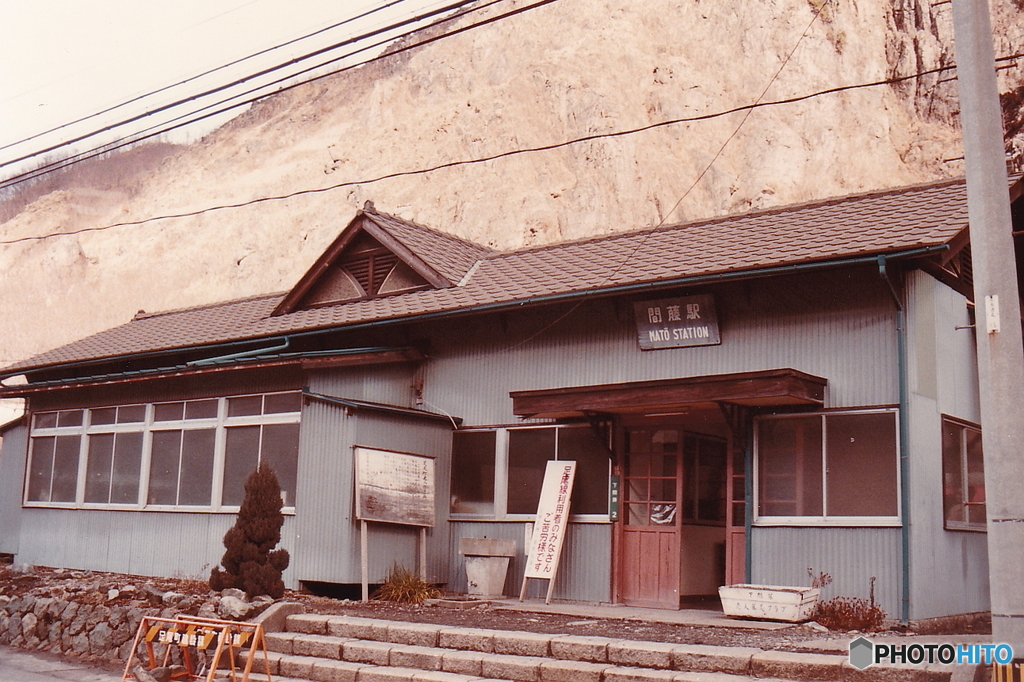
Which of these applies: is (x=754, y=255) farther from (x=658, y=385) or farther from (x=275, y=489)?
(x=275, y=489)

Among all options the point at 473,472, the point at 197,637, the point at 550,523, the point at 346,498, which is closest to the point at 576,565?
the point at 550,523

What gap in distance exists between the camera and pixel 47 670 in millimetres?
11602

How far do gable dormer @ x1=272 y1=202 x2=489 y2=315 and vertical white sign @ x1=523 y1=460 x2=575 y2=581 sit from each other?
4087mm

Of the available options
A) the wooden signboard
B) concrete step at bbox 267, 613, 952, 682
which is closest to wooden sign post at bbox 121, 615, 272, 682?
concrete step at bbox 267, 613, 952, 682

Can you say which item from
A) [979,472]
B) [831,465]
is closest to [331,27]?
[831,465]

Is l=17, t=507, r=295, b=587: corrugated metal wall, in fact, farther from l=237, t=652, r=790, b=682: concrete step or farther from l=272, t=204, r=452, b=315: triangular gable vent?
l=272, t=204, r=452, b=315: triangular gable vent

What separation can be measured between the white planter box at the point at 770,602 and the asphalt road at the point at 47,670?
6.83m

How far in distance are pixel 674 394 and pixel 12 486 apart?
14068mm

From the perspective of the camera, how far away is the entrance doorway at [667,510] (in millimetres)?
13266

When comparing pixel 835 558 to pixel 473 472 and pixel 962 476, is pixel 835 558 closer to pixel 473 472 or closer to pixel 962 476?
pixel 962 476

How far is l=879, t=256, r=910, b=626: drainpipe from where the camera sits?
11086 millimetres

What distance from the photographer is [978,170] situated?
684 cm

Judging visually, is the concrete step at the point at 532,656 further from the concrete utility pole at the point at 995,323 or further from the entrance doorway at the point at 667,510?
the entrance doorway at the point at 667,510

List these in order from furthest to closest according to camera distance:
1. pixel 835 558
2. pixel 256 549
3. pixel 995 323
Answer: pixel 256 549 → pixel 835 558 → pixel 995 323
